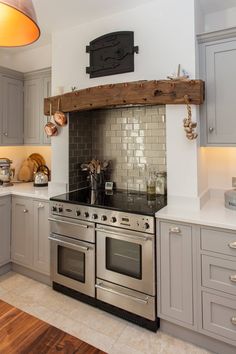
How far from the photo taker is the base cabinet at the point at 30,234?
8.71ft

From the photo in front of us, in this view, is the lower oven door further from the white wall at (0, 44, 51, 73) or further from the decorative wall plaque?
the white wall at (0, 44, 51, 73)

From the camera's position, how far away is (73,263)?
7.93 ft

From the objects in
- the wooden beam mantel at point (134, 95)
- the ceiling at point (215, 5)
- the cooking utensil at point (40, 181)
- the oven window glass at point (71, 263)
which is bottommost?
the oven window glass at point (71, 263)

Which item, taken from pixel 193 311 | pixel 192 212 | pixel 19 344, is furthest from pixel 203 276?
pixel 19 344

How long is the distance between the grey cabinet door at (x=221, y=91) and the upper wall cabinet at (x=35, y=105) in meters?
1.98

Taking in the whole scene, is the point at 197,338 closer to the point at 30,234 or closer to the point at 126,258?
the point at 126,258

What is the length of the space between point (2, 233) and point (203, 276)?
2183 mm

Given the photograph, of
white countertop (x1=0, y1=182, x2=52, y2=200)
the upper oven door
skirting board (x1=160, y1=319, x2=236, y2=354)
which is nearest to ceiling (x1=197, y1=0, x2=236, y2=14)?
the upper oven door

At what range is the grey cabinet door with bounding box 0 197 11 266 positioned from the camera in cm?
283

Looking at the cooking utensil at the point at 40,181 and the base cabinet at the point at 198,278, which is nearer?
the base cabinet at the point at 198,278

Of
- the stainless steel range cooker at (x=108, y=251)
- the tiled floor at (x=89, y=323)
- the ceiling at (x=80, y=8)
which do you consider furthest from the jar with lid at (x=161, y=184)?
the ceiling at (x=80, y=8)

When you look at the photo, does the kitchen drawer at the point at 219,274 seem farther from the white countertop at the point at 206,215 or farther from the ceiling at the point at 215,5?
the ceiling at the point at 215,5

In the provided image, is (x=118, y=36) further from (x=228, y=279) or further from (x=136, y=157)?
(x=228, y=279)

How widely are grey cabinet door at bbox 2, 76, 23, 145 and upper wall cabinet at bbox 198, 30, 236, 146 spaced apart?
2.39 metres
